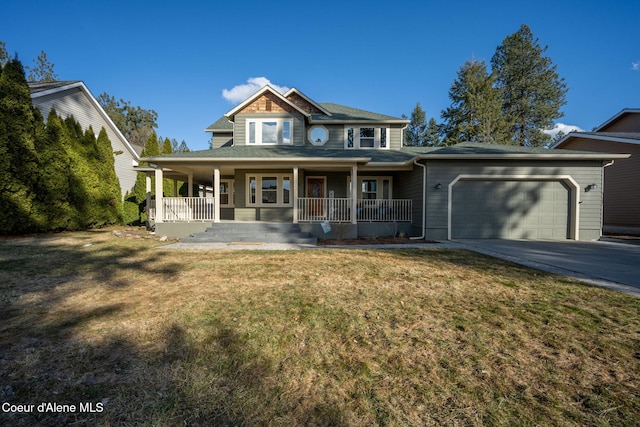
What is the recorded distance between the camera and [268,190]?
13109mm

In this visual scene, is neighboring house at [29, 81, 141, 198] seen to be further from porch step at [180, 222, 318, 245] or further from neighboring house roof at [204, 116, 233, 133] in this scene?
porch step at [180, 222, 318, 245]

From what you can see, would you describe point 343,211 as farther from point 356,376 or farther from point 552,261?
point 356,376

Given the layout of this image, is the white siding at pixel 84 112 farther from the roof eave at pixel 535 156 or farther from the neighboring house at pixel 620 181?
the neighboring house at pixel 620 181

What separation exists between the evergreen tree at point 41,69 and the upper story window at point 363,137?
1667 inches

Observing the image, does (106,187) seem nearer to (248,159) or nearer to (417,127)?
(248,159)

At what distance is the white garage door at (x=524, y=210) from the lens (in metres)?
10.2

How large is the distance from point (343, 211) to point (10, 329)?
9.95 m

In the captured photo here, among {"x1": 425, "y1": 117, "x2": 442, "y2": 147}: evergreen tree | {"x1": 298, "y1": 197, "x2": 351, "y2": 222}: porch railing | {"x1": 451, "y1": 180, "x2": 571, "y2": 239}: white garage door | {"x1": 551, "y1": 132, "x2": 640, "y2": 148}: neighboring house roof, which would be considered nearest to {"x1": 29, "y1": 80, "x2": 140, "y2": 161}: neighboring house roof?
{"x1": 298, "y1": 197, "x2": 351, "y2": 222}: porch railing

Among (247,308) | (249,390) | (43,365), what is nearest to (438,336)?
(249,390)

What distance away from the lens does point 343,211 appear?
463 inches

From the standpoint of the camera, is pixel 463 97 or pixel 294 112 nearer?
pixel 294 112

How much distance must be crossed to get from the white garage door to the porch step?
607 cm

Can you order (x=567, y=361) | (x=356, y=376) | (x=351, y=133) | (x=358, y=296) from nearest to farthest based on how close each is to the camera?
(x=356, y=376) → (x=567, y=361) → (x=358, y=296) → (x=351, y=133)

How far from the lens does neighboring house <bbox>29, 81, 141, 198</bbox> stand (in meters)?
13.9
